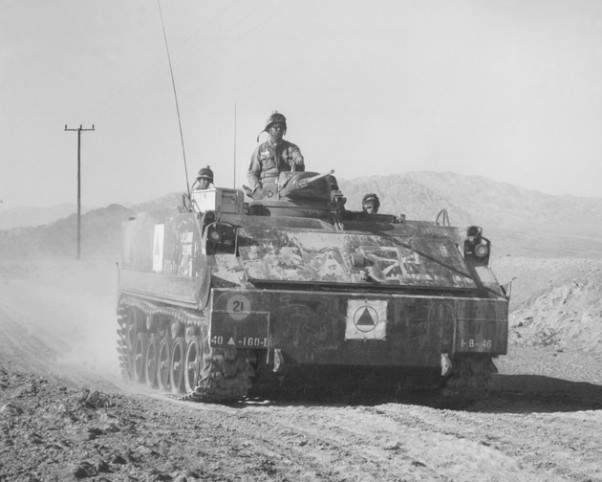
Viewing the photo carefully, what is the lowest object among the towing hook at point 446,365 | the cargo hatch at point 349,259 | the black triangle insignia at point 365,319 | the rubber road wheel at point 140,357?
the rubber road wheel at point 140,357

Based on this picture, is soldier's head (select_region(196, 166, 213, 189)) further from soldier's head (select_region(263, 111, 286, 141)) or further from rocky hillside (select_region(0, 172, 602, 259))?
rocky hillside (select_region(0, 172, 602, 259))

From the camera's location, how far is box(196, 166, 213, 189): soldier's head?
1426 centimetres

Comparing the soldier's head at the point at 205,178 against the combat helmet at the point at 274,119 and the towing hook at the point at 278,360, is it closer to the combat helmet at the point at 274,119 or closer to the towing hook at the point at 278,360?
the combat helmet at the point at 274,119

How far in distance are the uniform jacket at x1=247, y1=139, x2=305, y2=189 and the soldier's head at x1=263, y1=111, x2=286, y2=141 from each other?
90 millimetres

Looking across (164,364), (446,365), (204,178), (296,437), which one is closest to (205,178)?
(204,178)

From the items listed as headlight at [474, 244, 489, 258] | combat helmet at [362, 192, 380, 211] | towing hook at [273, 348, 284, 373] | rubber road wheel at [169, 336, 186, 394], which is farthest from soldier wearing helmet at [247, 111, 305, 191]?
towing hook at [273, 348, 284, 373]

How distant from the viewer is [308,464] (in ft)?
23.6

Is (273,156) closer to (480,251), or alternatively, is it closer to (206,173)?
(206,173)

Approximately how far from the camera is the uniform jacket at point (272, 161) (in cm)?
1350

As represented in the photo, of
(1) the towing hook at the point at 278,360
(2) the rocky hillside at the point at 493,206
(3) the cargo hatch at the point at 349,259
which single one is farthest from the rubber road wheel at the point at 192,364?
(2) the rocky hillside at the point at 493,206

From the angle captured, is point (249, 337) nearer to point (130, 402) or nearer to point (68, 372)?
point (130, 402)

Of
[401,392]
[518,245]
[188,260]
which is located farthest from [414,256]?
[518,245]

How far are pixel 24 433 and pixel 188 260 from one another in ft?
12.7

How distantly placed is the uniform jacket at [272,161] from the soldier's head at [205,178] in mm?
830
